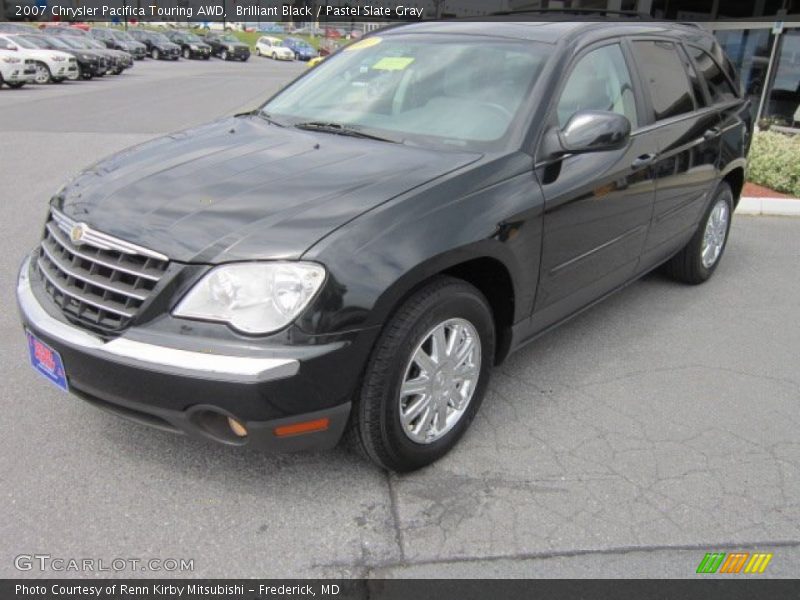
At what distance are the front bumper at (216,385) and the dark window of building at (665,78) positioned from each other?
2681 mm

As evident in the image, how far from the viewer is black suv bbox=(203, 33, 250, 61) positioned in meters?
46.7

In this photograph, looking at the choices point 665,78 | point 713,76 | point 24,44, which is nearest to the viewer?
point 665,78

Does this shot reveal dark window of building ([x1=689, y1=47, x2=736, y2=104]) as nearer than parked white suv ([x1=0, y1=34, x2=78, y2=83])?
Yes

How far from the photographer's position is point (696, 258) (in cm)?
508

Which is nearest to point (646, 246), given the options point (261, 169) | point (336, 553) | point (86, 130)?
point (261, 169)

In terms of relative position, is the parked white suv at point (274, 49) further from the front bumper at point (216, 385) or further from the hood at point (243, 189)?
the front bumper at point (216, 385)

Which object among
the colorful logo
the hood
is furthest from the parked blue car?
the colorful logo

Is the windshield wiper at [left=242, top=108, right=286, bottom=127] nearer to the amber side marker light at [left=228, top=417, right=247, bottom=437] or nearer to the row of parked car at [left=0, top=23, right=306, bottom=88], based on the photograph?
the amber side marker light at [left=228, top=417, right=247, bottom=437]

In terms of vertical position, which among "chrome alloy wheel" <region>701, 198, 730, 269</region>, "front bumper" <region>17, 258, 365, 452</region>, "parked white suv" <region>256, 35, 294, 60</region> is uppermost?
"front bumper" <region>17, 258, 365, 452</region>

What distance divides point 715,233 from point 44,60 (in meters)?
21.0

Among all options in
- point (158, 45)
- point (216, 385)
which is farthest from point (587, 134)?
point (158, 45)

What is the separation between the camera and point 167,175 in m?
2.87

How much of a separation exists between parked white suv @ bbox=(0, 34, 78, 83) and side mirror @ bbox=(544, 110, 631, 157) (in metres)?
20.3

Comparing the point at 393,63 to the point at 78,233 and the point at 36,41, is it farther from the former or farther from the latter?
the point at 36,41
